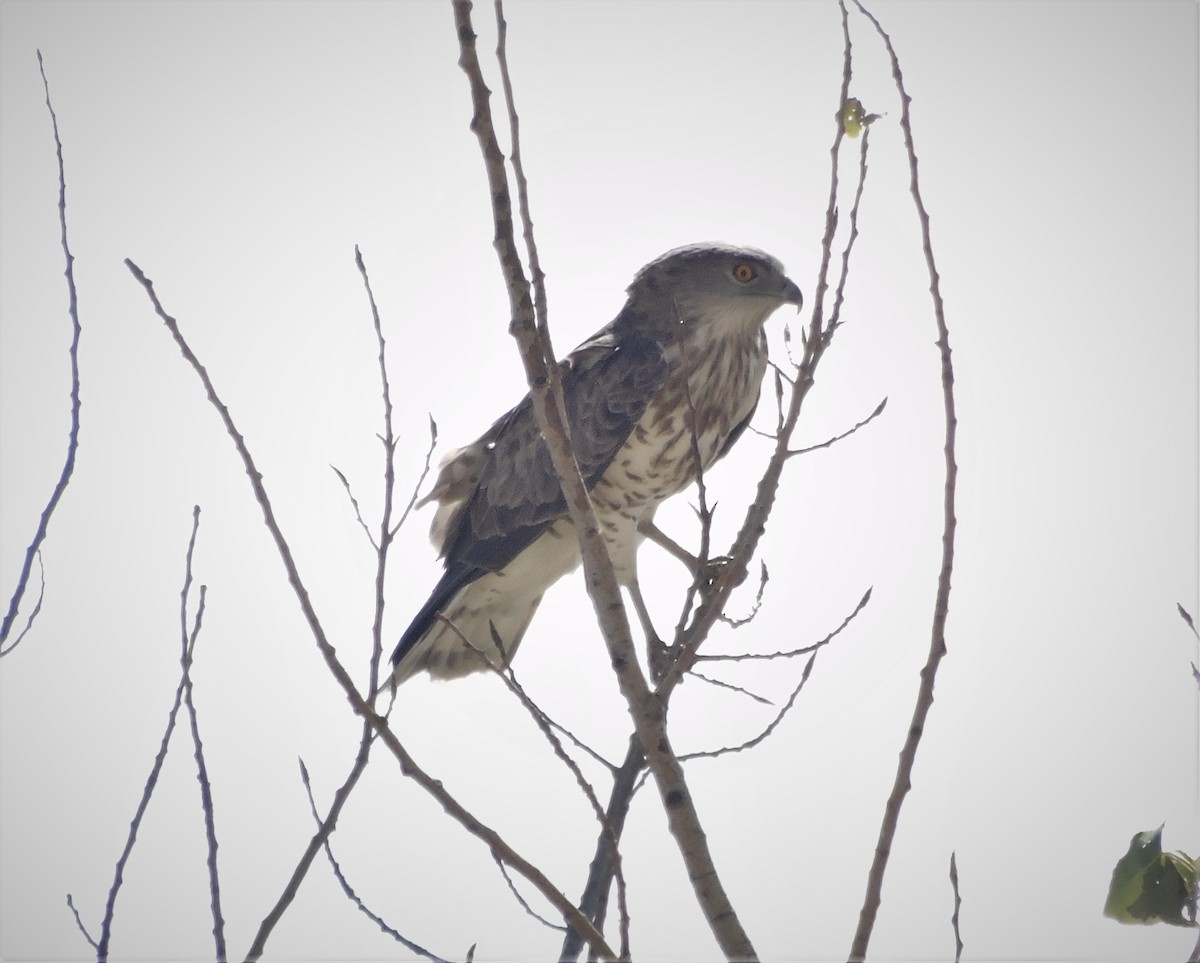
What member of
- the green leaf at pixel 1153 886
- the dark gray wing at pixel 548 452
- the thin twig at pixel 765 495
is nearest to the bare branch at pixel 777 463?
the thin twig at pixel 765 495

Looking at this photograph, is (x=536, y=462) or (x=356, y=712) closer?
(x=356, y=712)

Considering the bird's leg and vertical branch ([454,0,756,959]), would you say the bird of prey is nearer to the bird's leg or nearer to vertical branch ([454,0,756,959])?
the bird's leg

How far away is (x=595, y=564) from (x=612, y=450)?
8.84ft

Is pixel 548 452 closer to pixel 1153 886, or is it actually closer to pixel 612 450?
pixel 612 450

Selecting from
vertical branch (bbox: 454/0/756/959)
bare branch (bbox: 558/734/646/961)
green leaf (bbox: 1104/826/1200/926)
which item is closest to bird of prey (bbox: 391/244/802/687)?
bare branch (bbox: 558/734/646/961)

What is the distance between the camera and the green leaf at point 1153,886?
2.42 m

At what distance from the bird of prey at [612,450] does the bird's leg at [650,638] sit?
0.9 inches

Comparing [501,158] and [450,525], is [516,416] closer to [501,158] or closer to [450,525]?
[450,525]

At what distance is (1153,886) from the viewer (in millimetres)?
2424

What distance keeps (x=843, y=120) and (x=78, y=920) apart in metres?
3.01

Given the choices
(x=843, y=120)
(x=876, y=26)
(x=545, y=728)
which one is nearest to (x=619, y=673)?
(x=545, y=728)

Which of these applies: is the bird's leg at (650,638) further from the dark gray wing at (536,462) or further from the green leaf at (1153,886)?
the green leaf at (1153,886)

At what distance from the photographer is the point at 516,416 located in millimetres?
5875

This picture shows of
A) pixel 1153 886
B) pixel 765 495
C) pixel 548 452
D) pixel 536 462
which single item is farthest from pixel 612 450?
pixel 1153 886
